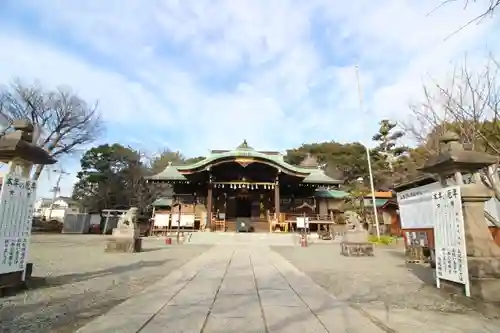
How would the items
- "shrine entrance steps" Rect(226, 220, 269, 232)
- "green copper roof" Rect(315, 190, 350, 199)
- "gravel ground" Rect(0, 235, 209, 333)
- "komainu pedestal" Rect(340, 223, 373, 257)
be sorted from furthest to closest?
"green copper roof" Rect(315, 190, 350, 199)
"shrine entrance steps" Rect(226, 220, 269, 232)
"komainu pedestal" Rect(340, 223, 373, 257)
"gravel ground" Rect(0, 235, 209, 333)

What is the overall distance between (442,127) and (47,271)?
10.6 meters

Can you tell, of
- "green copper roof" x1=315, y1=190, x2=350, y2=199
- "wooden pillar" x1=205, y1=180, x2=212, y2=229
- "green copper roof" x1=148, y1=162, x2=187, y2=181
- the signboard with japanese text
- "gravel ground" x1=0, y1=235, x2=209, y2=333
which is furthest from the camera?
"green copper roof" x1=315, y1=190, x2=350, y2=199

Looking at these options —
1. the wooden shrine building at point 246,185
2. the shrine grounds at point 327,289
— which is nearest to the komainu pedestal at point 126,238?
the shrine grounds at point 327,289

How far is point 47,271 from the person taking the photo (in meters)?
7.68

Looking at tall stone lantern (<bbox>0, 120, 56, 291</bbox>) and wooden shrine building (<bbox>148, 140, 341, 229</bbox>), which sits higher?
wooden shrine building (<bbox>148, 140, 341, 229</bbox>)

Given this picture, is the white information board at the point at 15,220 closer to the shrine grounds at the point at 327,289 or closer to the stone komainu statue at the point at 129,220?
the shrine grounds at the point at 327,289

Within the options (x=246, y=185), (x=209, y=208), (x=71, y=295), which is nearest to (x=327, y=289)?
(x=71, y=295)

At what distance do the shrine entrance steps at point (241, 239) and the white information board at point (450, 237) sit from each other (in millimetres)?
15122

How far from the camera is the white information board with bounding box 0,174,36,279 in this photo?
513 centimetres

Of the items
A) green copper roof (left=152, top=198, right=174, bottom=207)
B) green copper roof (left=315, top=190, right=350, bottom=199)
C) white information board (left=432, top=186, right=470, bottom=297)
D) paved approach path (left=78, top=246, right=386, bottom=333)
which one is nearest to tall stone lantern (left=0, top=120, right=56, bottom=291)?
paved approach path (left=78, top=246, right=386, bottom=333)

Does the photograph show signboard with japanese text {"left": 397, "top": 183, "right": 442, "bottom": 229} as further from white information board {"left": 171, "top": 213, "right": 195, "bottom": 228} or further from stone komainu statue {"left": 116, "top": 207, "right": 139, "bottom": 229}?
white information board {"left": 171, "top": 213, "right": 195, "bottom": 228}

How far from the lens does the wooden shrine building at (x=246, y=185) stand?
25469mm

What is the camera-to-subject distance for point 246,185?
25969 mm

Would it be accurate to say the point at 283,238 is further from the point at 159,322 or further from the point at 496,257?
the point at 159,322
